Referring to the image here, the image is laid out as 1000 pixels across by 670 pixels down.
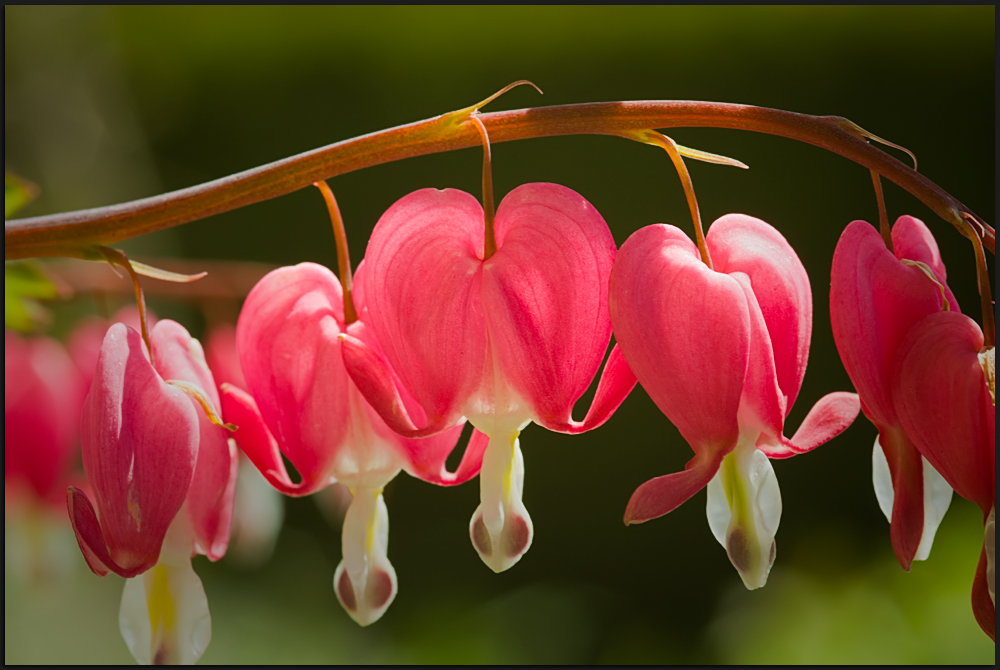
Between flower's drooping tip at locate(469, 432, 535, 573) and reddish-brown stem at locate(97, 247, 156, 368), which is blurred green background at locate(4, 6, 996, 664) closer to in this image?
flower's drooping tip at locate(469, 432, 535, 573)

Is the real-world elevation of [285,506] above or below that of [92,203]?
below

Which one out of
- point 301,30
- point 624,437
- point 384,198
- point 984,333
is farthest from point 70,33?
point 984,333

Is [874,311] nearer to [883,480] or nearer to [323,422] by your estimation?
[883,480]

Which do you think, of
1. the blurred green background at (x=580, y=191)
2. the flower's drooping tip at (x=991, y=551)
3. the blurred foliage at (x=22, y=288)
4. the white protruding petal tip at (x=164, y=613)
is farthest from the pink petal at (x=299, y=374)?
the blurred green background at (x=580, y=191)

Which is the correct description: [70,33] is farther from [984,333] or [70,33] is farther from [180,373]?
[984,333]

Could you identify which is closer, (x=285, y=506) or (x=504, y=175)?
(x=504, y=175)

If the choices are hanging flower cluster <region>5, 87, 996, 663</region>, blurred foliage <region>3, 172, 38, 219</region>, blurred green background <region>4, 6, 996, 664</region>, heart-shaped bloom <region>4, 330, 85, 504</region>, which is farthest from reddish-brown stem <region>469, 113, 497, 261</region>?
blurred green background <region>4, 6, 996, 664</region>

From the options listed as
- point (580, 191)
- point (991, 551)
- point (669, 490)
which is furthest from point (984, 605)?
point (580, 191)
